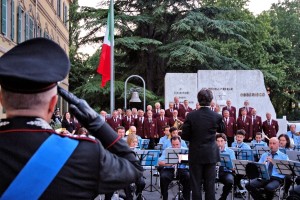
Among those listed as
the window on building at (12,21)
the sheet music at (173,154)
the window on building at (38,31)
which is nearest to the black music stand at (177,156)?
the sheet music at (173,154)

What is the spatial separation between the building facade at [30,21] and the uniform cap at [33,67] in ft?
32.6

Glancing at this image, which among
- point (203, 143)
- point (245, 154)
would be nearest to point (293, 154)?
point (245, 154)

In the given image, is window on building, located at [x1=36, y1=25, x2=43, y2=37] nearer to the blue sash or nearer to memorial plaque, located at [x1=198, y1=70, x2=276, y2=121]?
memorial plaque, located at [x1=198, y1=70, x2=276, y2=121]

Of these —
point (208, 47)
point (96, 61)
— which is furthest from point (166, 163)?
point (96, 61)

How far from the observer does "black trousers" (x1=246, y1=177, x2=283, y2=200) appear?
914 centimetres

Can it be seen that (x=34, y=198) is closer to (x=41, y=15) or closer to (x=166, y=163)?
(x=166, y=163)

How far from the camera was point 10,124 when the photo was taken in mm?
2023

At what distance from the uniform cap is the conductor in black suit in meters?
5.67

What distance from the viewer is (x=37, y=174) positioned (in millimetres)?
1923

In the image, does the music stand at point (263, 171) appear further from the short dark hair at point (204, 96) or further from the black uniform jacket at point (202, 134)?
the short dark hair at point (204, 96)

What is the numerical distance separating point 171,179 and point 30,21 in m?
17.5

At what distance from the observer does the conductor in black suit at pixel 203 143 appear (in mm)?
7703

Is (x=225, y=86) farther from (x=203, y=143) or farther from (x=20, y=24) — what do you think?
(x=203, y=143)

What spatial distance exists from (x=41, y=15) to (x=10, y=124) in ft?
93.8
